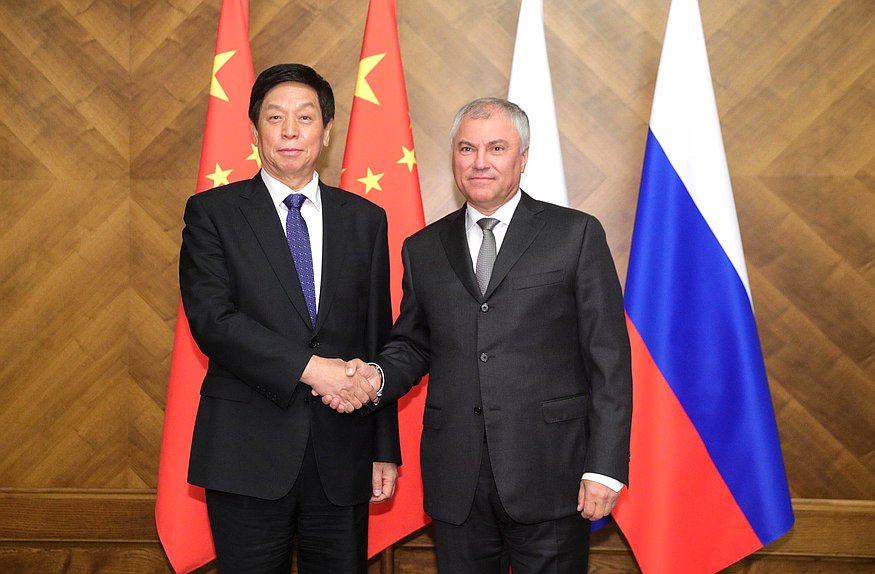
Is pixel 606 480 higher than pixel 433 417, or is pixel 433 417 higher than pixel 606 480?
pixel 433 417

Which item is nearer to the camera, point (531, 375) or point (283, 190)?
point (531, 375)

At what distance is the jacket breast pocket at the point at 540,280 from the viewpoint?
183cm

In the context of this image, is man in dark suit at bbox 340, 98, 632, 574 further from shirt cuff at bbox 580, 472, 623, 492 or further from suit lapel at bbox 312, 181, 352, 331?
suit lapel at bbox 312, 181, 352, 331

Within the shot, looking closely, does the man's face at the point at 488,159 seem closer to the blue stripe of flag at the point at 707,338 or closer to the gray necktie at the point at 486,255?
the gray necktie at the point at 486,255

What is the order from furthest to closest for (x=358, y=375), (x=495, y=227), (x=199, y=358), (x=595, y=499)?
(x=199, y=358)
(x=495, y=227)
(x=358, y=375)
(x=595, y=499)

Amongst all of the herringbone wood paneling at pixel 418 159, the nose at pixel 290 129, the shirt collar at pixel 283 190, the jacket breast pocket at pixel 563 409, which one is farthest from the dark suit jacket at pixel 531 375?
the herringbone wood paneling at pixel 418 159

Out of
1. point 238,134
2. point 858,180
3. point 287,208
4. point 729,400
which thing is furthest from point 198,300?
point 858,180

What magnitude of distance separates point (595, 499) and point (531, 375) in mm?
328

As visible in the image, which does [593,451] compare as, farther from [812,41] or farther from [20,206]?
[20,206]

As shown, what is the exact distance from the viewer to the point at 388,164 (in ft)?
8.79

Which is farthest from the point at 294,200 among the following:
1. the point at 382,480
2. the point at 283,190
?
the point at 382,480

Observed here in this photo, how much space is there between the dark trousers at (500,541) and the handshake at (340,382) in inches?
13.4

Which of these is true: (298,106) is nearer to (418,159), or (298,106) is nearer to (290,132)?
(290,132)

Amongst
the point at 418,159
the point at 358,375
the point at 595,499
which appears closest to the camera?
the point at 595,499
